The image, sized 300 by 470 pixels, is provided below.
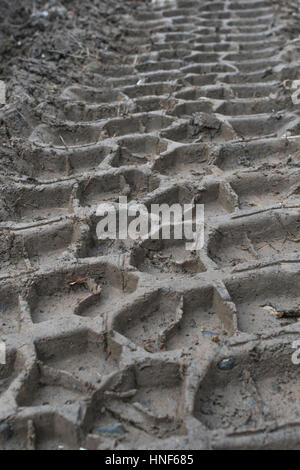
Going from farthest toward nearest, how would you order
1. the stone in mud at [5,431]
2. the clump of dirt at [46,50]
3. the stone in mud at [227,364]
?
the clump of dirt at [46,50]
the stone in mud at [227,364]
the stone in mud at [5,431]

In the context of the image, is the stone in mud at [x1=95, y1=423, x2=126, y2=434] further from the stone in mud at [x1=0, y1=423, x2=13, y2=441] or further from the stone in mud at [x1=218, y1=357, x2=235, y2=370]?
the stone in mud at [x1=218, y1=357, x2=235, y2=370]

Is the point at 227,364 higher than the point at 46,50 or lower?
lower

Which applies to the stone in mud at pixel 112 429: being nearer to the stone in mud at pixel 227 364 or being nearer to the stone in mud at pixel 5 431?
the stone in mud at pixel 5 431

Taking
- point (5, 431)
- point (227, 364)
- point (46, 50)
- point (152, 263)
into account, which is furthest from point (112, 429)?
point (46, 50)

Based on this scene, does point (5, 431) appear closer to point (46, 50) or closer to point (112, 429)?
point (112, 429)

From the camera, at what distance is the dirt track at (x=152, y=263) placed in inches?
69.2

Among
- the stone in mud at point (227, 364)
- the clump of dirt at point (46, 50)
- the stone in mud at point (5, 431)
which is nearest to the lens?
the stone in mud at point (5, 431)

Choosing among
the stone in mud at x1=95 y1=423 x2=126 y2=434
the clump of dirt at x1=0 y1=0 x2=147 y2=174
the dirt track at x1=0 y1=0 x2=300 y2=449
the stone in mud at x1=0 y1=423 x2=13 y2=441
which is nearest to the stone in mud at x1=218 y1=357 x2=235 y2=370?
the dirt track at x1=0 y1=0 x2=300 y2=449

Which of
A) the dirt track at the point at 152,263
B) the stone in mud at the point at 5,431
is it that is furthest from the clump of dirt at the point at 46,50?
the stone in mud at the point at 5,431

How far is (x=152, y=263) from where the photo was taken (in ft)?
8.22

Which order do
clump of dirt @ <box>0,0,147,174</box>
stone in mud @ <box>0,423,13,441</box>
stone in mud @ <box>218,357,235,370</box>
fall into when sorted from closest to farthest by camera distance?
stone in mud @ <box>0,423,13,441</box> → stone in mud @ <box>218,357,235,370</box> → clump of dirt @ <box>0,0,147,174</box>

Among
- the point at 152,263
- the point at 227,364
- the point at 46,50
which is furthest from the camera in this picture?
the point at 46,50

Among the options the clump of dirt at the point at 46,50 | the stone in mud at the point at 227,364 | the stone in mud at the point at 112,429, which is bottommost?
the stone in mud at the point at 112,429

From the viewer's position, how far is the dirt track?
1759mm
